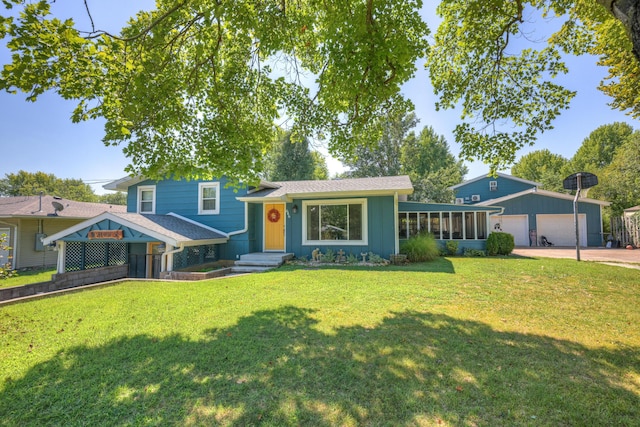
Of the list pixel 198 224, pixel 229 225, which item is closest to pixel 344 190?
pixel 229 225

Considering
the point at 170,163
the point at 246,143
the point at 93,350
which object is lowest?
the point at 93,350

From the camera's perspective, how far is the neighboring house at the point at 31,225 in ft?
38.0

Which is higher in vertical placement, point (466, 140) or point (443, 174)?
point (443, 174)

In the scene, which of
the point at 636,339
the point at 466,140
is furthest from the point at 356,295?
the point at 466,140

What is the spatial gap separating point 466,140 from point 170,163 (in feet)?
21.9

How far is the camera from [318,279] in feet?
23.9

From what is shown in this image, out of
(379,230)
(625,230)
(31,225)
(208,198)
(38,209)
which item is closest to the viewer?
(379,230)

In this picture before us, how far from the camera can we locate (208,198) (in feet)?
38.0

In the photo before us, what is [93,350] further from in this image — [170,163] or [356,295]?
[356,295]

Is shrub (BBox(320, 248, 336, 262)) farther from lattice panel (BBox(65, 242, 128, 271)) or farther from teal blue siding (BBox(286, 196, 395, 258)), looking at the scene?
lattice panel (BBox(65, 242, 128, 271))

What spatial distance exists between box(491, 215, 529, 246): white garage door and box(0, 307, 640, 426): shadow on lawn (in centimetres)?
1792

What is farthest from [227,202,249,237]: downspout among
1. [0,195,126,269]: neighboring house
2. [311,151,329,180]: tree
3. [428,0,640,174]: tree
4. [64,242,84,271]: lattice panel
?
[311,151,329,180]: tree

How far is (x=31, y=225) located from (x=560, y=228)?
29.0 metres

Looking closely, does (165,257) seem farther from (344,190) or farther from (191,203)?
(344,190)
